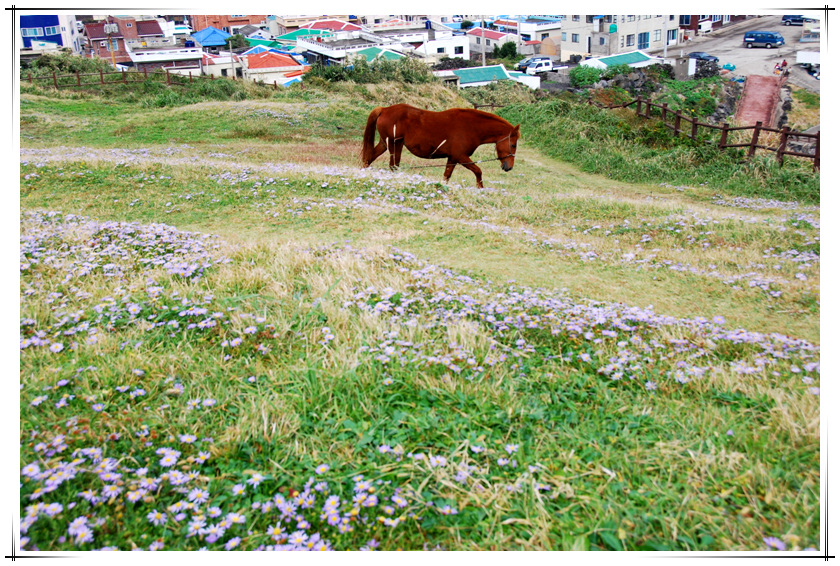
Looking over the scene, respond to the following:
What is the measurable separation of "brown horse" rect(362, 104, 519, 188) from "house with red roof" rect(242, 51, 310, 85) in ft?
27.6

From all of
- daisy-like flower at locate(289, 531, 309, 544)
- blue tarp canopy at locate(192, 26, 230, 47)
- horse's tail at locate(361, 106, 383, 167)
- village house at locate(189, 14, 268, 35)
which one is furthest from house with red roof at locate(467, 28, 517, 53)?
daisy-like flower at locate(289, 531, 309, 544)

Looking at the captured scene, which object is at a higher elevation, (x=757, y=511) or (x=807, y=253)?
(x=807, y=253)

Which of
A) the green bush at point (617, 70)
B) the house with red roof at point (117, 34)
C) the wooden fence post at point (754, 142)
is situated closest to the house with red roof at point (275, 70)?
the house with red roof at point (117, 34)

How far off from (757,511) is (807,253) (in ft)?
9.41

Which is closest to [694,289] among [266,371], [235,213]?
[266,371]

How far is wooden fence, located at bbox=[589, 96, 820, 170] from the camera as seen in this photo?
20.6 feet

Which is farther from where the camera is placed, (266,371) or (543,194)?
(543,194)

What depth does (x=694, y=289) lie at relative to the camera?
15.8ft

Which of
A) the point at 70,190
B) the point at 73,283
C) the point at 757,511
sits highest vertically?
the point at 70,190

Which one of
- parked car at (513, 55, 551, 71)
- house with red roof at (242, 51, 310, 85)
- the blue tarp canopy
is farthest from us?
house with red roof at (242, 51, 310, 85)

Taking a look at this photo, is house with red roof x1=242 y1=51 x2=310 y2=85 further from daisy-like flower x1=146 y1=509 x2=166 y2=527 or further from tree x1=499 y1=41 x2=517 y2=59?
daisy-like flower x1=146 y1=509 x2=166 y2=527

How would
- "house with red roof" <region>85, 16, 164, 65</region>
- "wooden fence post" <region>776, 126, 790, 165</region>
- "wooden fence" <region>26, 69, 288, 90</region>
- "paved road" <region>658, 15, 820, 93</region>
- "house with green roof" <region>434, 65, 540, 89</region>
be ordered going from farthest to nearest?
"wooden fence" <region>26, 69, 288, 90</region> → "house with green roof" <region>434, 65, 540, 89</region> → "wooden fence post" <region>776, 126, 790, 165</region> → "house with red roof" <region>85, 16, 164, 65</region> → "paved road" <region>658, 15, 820, 93</region>

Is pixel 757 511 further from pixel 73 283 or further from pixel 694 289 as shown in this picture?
pixel 73 283

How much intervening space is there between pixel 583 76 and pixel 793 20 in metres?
6.37
